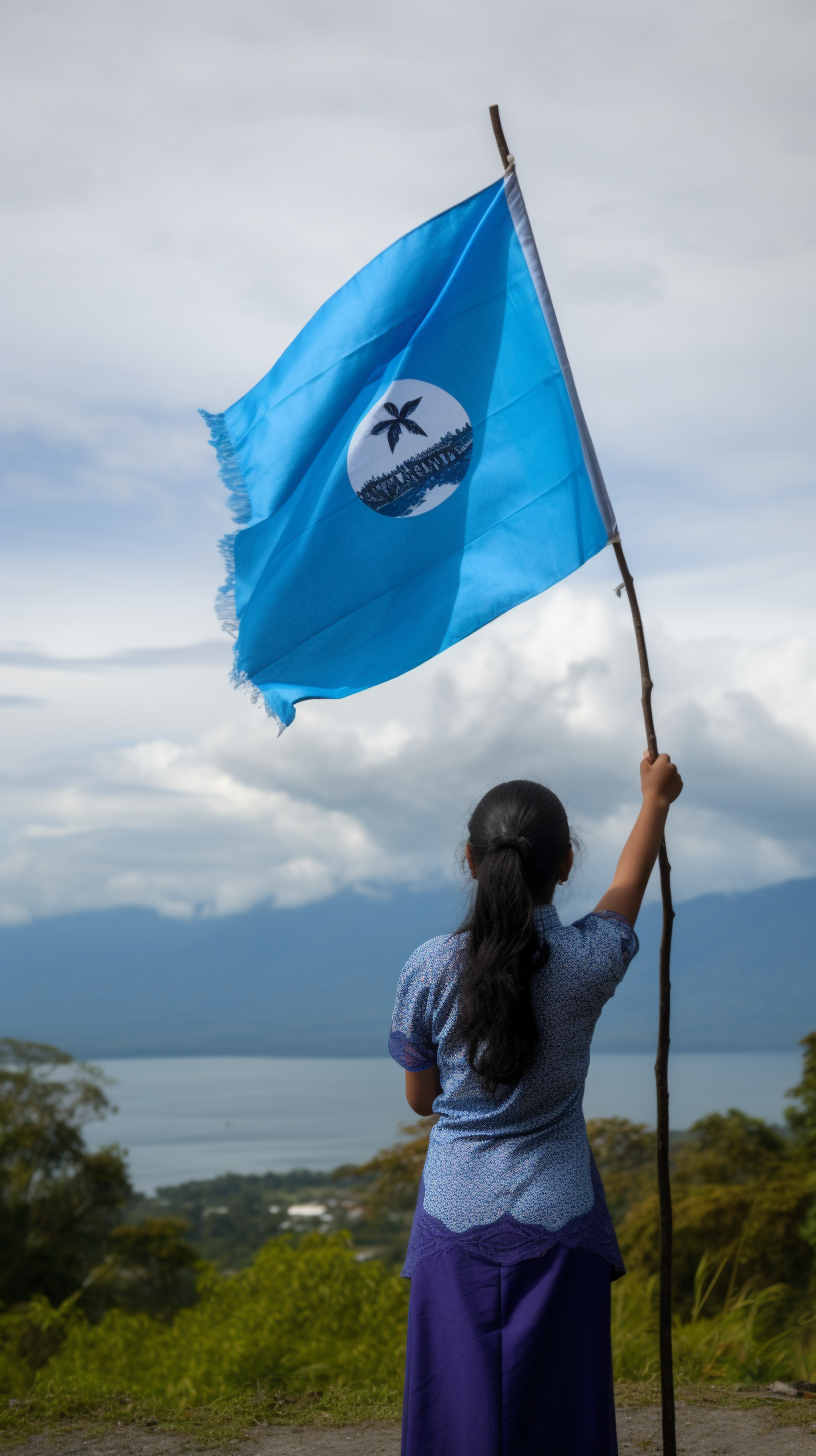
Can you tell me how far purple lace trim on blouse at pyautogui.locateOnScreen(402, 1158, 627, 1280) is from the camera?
2357 mm

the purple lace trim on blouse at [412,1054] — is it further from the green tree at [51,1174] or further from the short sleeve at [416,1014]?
the green tree at [51,1174]

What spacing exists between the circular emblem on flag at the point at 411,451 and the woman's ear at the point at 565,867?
5.74ft

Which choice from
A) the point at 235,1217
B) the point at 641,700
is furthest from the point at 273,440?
the point at 235,1217

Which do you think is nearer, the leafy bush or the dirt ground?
the dirt ground

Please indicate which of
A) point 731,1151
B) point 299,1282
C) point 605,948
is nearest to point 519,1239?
point 605,948

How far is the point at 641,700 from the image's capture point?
11.2 feet

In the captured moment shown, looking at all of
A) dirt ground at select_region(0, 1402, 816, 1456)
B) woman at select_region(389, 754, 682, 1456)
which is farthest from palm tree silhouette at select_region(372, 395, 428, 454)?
dirt ground at select_region(0, 1402, 816, 1456)

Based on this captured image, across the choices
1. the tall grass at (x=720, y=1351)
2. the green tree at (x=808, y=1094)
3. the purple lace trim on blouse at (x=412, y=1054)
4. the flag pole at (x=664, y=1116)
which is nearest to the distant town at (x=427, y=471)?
the flag pole at (x=664, y=1116)

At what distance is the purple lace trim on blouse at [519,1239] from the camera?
7.73 feet

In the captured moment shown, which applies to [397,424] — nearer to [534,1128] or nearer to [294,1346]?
[534,1128]

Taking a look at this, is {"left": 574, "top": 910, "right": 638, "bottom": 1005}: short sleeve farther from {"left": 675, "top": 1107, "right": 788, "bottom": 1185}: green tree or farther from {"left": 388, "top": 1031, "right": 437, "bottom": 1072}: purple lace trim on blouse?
{"left": 675, "top": 1107, "right": 788, "bottom": 1185}: green tree

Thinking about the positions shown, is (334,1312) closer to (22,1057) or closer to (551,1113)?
(551,1113)

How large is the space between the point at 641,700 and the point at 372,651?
1009 mm

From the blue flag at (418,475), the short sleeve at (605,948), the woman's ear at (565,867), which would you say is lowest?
the short sleeve at (605,948)
